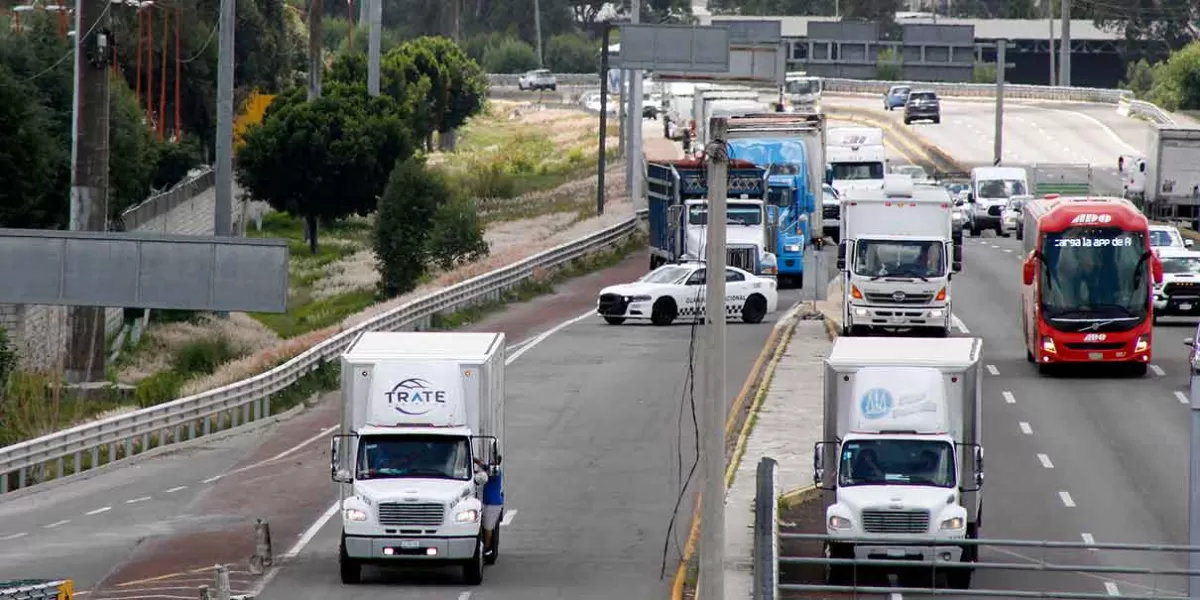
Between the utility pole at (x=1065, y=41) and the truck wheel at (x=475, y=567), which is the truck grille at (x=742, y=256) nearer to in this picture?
the truck wheel at (x=475, y=567)

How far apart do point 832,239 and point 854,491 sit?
160 feet

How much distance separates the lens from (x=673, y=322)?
54.0 meters

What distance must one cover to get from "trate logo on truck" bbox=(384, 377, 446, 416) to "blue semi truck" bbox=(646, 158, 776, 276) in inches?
1141

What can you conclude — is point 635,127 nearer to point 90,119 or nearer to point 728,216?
point 728,216

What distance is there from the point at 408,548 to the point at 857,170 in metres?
54.0

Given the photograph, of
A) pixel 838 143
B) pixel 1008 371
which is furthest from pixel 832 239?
pixel 1008 371

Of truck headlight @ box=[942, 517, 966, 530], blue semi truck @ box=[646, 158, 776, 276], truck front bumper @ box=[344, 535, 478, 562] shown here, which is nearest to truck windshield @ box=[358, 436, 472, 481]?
truck front bumper @ box=[344, 535, 478, 562]

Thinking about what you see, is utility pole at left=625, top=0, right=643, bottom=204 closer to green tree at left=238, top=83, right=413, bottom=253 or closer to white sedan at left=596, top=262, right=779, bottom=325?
green tree at left=238, top=83, right=413, bottom=253

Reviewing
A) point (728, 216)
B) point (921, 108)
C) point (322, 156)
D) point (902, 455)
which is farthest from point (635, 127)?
point (902, 455)

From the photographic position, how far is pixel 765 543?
76.8 feet

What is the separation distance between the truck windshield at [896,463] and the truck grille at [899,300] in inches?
802

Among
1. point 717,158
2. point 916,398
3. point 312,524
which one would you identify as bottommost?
point 312,524

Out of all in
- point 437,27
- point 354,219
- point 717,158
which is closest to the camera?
point 717,158

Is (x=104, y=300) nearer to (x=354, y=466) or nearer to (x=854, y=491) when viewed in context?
(x=354, y=466)
